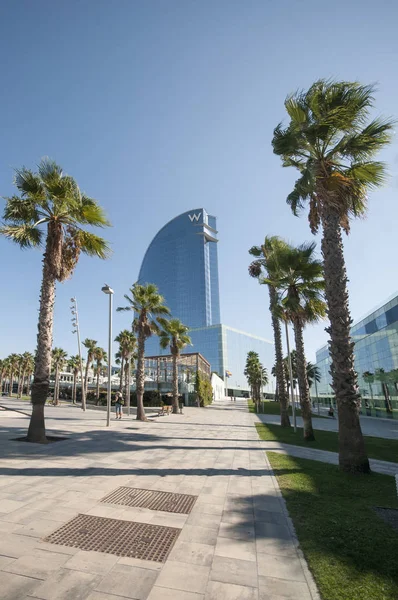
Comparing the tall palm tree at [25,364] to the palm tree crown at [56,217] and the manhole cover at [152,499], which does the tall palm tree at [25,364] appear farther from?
the manhole cover at [152,499]

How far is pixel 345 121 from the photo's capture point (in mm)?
9969

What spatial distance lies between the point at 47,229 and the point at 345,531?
13.5 meters

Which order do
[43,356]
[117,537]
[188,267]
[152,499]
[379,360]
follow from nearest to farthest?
[117,537] → [152,499] → [43,356] → [379,360] → [188,267]

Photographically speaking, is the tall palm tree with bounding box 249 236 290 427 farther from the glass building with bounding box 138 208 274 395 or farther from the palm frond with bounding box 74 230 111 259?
the glass building with bounding box 138 208 274 395

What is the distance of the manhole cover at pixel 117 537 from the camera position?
396 centimetres

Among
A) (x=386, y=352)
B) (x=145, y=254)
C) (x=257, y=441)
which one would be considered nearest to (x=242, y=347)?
(x=145, y=254)

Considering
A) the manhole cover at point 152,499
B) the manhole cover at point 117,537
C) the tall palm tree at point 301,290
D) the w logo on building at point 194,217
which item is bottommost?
the manhole cover at point 152,499

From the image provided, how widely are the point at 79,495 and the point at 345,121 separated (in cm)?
1278

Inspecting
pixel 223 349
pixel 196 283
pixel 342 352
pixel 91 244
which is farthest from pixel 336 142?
pixel 196 283

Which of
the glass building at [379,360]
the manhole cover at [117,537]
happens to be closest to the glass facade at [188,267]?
the glass building at [379,360]

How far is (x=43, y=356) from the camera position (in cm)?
1183

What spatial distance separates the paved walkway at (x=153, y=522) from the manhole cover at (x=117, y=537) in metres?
0.15

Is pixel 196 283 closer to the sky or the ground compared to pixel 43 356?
closer to the sky

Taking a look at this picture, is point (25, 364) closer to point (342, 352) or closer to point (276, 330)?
point (276, 330)
